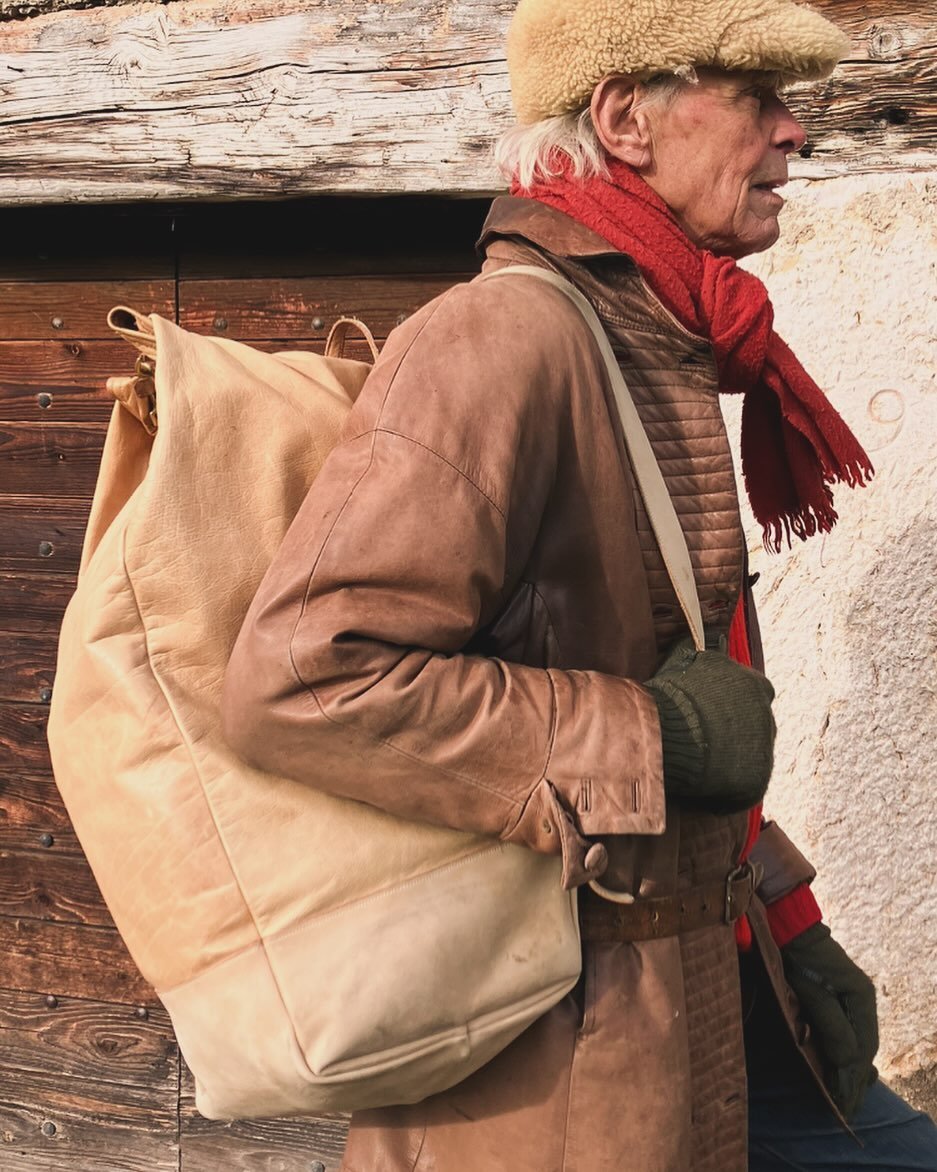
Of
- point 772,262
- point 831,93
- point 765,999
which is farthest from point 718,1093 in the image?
point 831,93

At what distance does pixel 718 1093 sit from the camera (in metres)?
1.48

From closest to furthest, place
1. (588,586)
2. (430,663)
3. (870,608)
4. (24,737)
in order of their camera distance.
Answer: (430,663) < (588,586) < (870,608) < (24,737)

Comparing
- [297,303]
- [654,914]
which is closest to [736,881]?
[654,914]

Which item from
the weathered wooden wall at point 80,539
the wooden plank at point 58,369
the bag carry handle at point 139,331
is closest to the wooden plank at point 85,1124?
the weathered wooden wall at point 80,539

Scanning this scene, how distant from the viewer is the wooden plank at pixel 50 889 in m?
3.01

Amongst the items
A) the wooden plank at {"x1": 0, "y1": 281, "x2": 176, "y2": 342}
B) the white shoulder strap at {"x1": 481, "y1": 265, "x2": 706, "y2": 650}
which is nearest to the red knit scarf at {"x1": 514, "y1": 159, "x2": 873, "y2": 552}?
the white shoulder strap at {"x1": 481, "y1": 265, "x2": 706, "y2": 650}

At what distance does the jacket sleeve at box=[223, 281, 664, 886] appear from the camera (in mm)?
1231

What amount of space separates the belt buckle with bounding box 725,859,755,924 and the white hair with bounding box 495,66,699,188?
2.78 ft

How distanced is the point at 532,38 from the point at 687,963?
1.09 meters

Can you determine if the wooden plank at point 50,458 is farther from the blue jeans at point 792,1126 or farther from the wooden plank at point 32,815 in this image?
the blue jeans at point 792,1126

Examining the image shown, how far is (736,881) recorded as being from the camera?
1.56m

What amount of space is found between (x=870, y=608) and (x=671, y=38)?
1265mm

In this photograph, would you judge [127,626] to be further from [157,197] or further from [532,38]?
[157,197]

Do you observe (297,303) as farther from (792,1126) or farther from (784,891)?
(792,1126)
